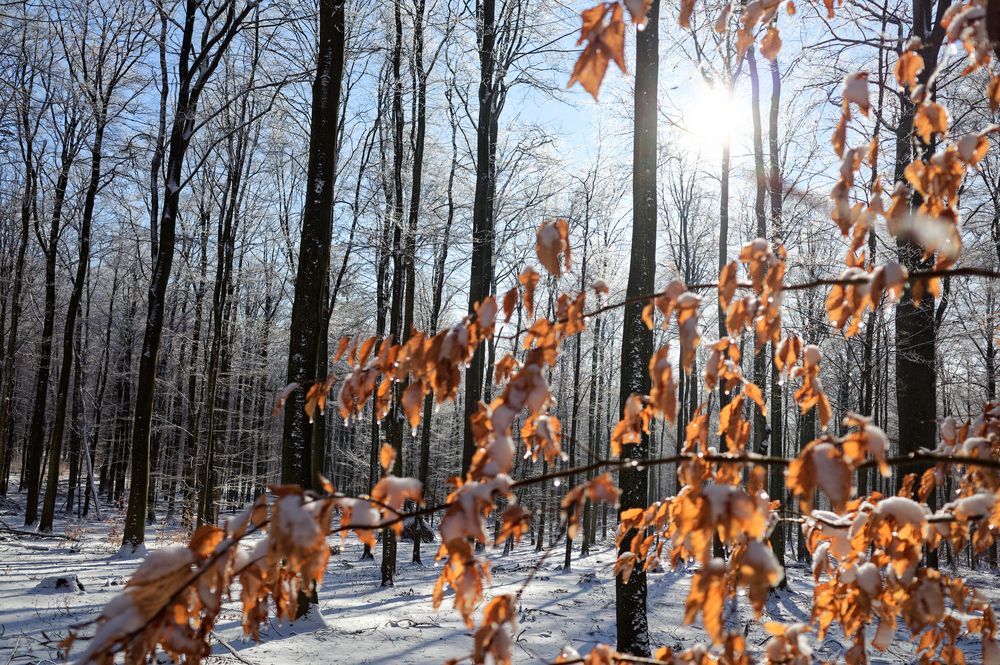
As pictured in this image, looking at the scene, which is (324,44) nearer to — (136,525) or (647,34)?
(647,34)

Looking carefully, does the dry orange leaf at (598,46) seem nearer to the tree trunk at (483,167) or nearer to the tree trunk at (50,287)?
the tree trunk at (483,167)

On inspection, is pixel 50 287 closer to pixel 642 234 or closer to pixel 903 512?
pixel 642 234

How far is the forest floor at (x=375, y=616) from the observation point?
5.60 meters

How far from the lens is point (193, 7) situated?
33.6 ft

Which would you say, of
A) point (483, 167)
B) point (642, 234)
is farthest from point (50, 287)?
point (642, 234)

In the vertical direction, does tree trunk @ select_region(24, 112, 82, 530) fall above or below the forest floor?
above

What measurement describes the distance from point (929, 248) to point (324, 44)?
7070 millimetres

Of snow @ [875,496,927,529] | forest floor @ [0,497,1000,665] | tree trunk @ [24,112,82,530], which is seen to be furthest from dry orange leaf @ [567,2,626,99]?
tree trunk @ [24,112,82,530]

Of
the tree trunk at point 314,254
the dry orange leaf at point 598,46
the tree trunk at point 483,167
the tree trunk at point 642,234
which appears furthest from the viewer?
the tree trunk at point 483,167

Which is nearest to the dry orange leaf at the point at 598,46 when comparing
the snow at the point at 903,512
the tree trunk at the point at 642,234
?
the snow at the point at 903,512

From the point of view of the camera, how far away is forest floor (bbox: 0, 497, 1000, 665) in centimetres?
560

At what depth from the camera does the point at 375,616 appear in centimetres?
760

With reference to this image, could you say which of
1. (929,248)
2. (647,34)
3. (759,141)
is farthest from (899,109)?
(929,248)

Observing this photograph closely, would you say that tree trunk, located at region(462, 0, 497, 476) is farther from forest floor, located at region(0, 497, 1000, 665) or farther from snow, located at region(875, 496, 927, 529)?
snow, located at region(875, 496, 927, 529)
